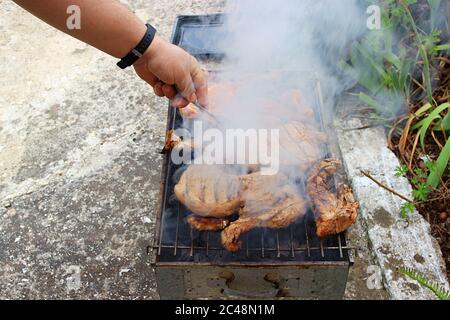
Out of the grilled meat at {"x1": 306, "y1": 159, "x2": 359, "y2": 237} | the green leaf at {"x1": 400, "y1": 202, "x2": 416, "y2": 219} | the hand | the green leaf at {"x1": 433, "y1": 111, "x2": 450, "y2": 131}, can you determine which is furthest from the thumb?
the green leaf at {"x1": 433, "y1": 111, "x2": 450, "y2": 131}

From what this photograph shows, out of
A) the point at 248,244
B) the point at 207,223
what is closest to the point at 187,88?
the point at 207,223

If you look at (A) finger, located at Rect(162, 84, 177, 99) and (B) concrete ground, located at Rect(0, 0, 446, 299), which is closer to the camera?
(A) finger, located at Rect(162, 84, 177, 99)

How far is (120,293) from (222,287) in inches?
38.3

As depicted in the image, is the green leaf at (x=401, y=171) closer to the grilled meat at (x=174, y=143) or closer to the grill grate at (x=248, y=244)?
the grill grate at (x=248, y=244)

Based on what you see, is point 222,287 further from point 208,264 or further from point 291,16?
point 291,16

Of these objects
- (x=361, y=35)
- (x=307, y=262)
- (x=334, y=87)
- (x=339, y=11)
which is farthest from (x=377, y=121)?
(x=307, y=262)

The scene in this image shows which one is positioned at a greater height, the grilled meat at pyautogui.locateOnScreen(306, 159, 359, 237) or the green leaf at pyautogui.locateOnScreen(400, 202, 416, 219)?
the grilled meat at pyautogui.locateOnScreen(306, 159, 359, 237)

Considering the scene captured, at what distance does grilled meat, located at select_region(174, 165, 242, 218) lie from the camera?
2.85 metres

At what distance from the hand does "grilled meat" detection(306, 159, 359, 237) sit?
898mm

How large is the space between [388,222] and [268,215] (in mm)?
1449

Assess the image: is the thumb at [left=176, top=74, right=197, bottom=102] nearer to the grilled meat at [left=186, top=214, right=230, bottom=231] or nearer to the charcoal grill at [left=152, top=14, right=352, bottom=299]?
the charcoal grill at [left=152, top=14, right=352, bottom=299]

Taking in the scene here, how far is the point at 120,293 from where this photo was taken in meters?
3.62

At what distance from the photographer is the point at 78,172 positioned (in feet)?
14.4

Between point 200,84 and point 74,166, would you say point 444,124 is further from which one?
point 74,166
